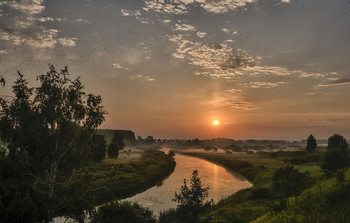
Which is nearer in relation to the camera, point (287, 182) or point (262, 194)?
point (287, 182)

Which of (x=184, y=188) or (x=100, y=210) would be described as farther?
(x=184, y=188)

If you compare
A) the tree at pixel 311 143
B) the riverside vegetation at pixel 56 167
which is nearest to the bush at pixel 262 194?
the riverside vegetation at pixel 56 167

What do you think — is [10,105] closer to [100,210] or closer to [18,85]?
[18,85]

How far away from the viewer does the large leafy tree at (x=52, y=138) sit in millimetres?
22344

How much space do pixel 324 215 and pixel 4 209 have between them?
2869cm

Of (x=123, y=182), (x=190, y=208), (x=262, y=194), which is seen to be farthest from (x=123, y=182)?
(x=262, y=194)

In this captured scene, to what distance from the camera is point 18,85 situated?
23.4 meters

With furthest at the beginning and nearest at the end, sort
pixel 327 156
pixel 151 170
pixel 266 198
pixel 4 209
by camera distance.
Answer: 1. pixel 151 170
2. pixel 327 156
3. pixel 266 198
4. pixel 4 209

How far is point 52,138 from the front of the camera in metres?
23.4

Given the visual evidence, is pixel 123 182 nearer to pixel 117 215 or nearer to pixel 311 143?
pixel 117 215

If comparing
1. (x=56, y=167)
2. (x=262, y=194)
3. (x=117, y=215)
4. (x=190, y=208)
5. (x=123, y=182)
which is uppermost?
(x=56, y=167)

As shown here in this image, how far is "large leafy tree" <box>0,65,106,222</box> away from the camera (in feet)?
73.3

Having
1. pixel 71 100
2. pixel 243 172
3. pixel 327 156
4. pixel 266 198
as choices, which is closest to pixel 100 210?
pixel 71 100

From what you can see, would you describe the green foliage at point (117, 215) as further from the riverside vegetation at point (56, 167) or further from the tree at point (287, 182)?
the tree at point (287, 182)
